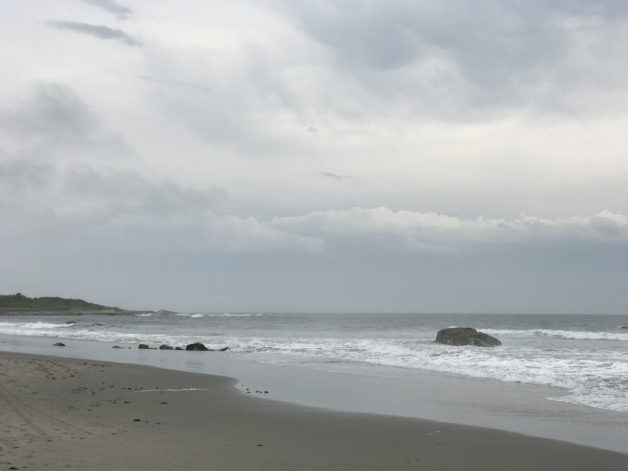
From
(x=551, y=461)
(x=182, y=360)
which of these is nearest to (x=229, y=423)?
(x=551, y=461)

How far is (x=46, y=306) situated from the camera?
6053 inches

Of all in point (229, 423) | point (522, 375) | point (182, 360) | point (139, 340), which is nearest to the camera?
point (229, 423)

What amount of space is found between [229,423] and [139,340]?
31.1m

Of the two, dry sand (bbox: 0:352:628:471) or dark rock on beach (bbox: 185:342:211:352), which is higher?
dry sand (bbox: 0:352:628:471)

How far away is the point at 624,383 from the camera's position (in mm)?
→ 16188

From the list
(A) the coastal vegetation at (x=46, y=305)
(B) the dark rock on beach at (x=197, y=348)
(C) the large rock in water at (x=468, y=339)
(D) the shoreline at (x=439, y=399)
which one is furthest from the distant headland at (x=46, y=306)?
(D) the shoreline at (x=439, y=399)

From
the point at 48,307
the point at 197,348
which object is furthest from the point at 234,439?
the point at 48,307

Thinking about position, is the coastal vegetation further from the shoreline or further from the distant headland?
the shoreline

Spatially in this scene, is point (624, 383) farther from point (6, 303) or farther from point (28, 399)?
point (6, 303)

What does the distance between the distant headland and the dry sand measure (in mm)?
135575

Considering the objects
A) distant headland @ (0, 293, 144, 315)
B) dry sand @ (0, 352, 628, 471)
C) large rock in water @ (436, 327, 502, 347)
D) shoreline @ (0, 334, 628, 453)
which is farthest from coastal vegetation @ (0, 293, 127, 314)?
dry sand @ (0, 352, 628, 471)

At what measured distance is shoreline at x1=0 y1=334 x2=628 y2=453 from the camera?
10633 mm

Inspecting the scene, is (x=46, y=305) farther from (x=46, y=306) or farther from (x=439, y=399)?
(x=439, y=399)

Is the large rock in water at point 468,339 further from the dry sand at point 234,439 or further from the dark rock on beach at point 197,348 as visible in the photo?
the dry sand at point 234,439
